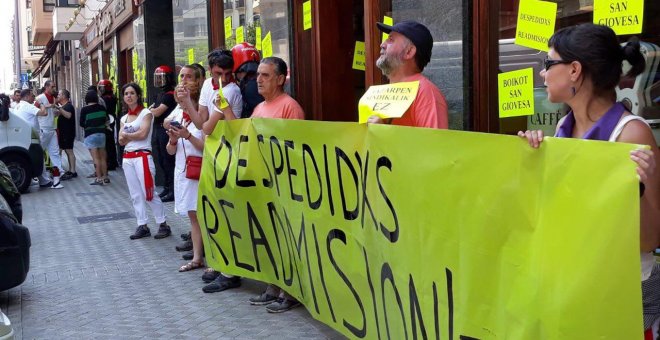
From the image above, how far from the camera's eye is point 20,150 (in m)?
13.2

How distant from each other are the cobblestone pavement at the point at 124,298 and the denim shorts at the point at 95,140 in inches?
177

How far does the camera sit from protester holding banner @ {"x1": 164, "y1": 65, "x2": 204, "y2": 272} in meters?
6.47

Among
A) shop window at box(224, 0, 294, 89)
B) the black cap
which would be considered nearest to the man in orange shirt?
the black cap

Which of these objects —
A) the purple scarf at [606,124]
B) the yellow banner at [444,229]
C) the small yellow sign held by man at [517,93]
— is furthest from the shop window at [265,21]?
the purple scarf at [606,124]

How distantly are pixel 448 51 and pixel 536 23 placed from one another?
1170mm

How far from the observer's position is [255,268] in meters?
5.65

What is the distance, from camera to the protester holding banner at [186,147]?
6.47 metres

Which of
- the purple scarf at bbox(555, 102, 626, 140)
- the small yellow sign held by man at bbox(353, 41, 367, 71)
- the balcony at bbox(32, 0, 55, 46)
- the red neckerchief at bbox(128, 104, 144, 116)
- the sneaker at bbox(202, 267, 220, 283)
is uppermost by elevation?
the balcony at bbox(32, 0, 55, 46)

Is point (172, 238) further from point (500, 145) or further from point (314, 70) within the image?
point (500, 145)

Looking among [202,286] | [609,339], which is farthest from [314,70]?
[609,339]

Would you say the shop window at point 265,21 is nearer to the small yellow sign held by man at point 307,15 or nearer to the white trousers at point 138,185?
the small yellow sign held by man at point 307,15

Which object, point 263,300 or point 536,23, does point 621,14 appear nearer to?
point 536,23

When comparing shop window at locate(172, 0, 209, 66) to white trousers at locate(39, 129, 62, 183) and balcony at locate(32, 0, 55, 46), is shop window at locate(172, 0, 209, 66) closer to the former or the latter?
white trousers at locate(39, 129, 62, 183)

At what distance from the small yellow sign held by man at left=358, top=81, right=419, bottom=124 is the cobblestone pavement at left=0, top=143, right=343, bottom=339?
72.5 inches
